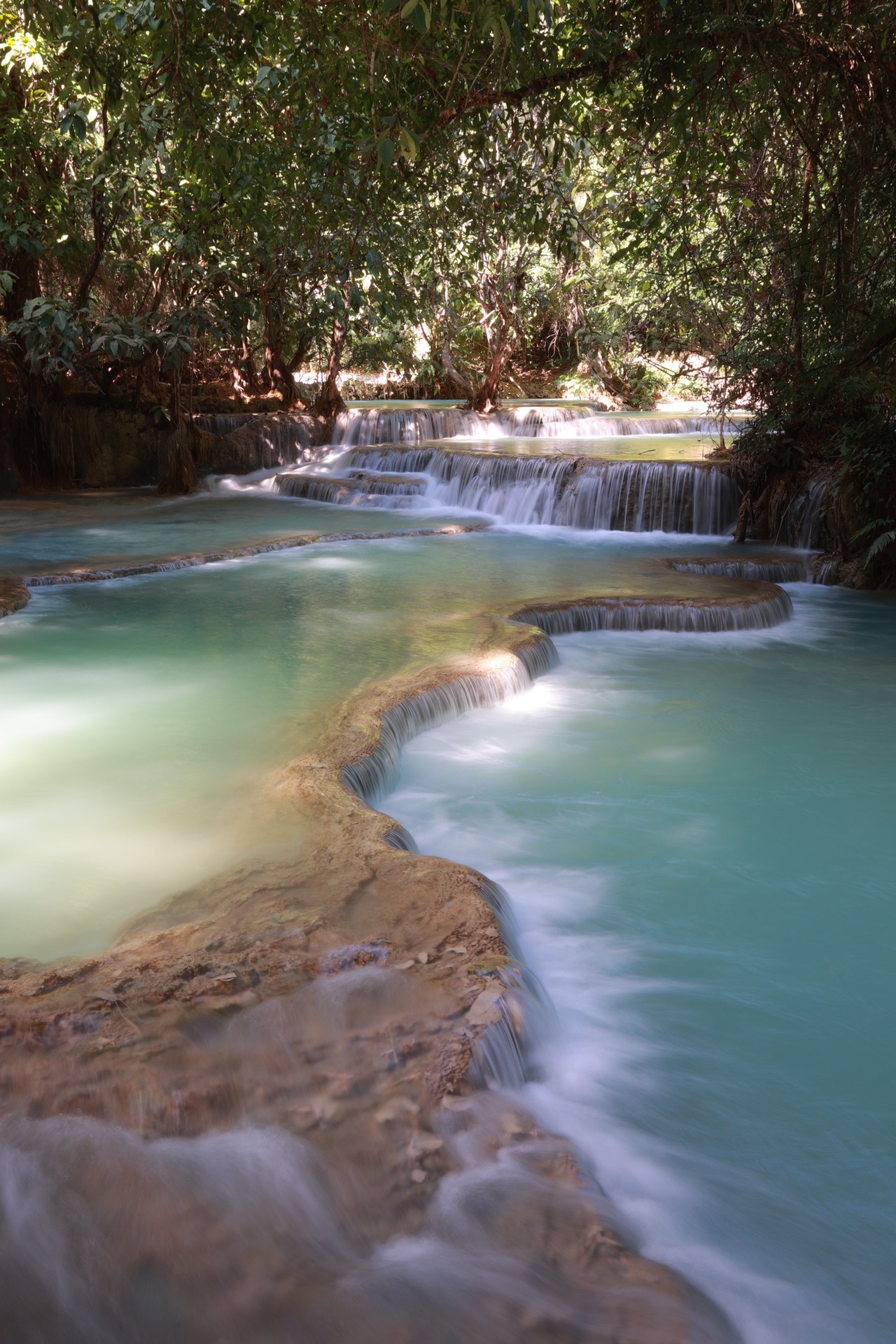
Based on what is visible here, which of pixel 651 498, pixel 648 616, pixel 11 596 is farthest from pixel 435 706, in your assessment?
pixel 651 498

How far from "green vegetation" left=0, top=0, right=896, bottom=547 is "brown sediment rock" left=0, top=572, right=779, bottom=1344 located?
304 cm

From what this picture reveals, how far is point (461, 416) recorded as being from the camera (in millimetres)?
18703

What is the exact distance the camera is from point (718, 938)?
3705mm

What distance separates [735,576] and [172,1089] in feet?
24.5

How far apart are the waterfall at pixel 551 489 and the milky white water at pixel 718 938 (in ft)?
16.2

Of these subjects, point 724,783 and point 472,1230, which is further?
point 724,783

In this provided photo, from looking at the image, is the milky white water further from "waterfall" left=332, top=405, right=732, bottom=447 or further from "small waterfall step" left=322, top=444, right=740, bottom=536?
"waterfall" left=332, top=405, right=732, bottom=447

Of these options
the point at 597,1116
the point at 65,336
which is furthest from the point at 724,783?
the point at 65,336

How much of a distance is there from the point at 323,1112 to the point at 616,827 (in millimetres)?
2426

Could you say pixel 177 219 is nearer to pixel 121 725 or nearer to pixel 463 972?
pixel 121 725

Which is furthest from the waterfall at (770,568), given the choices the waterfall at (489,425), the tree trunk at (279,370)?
the tree trunk at (279,370)

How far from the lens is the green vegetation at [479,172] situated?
541cm

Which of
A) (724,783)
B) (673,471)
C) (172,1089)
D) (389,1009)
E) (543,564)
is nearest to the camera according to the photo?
(172,1089)

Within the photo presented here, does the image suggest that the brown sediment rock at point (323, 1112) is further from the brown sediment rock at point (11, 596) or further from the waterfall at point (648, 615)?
the brown sediment rock at point (11, 596)
